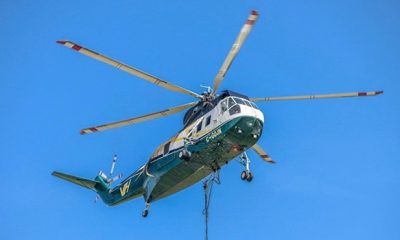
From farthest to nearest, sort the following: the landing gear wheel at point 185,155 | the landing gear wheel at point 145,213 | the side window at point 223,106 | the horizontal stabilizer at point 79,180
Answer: the horizontal stabilizer at point 79,180 → the landing gear wheel at point 145,213 → the landing gear wheel at point 185,155 → the side window at point 223,106

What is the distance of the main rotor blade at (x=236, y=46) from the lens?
2517 cm

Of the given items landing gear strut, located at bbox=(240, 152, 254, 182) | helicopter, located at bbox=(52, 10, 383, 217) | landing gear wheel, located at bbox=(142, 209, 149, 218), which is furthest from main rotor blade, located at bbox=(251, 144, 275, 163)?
landing gear wheel, located at bbox=(142, 209, 149, 218)

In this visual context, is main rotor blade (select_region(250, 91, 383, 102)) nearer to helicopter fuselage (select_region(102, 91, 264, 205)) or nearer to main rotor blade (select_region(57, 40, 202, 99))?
helicopter fuselage (select_region(102, 91, 264, 205))

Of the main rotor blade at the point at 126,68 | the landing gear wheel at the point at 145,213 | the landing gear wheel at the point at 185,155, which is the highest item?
the main rotor blade at the point at 126,68

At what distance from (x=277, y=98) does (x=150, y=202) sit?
10942 mm

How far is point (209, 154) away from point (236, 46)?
6.59 m

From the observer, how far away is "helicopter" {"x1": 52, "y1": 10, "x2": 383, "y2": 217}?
2758 cm

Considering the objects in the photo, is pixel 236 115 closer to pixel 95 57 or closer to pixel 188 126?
pixel 188 126

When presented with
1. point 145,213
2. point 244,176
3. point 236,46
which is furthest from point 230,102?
point 145,213

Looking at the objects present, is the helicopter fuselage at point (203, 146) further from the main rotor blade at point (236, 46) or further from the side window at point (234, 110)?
the main rotor blade at point (236, 46)

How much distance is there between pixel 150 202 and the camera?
34000 mm

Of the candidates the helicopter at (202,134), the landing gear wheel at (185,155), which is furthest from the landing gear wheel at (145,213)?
the landing gear wheel at (185,155)

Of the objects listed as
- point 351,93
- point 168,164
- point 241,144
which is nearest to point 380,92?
point 351,93

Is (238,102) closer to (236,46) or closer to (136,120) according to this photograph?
(236,46)
